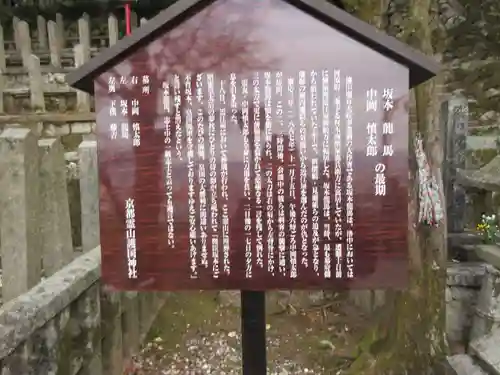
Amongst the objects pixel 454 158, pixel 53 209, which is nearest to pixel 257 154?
pixel 53 209

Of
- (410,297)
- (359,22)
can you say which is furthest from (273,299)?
(359,22)

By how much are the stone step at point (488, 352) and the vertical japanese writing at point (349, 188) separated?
1.35m

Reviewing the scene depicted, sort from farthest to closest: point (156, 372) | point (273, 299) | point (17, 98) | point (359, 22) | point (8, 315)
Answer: point (17, 98) < point (273, 299) < point (156, 372) < point (8, 315) < point (359, 22)

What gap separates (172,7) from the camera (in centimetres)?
213

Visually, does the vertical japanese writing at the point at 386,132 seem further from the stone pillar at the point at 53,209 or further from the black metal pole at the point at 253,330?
the stone pillar at the point at 53,209

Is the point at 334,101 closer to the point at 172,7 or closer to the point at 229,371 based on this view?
the point at 172,7

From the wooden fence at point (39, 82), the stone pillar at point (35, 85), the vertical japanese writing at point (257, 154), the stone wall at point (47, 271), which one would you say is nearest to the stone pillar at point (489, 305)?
the vertical japanese writing at point (257, 154)

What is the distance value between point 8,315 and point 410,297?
86.5 inches

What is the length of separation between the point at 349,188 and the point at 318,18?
0.63m

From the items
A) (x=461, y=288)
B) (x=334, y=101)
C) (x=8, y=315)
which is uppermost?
(x=334, y=101)

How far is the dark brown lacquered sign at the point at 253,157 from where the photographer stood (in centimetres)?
213

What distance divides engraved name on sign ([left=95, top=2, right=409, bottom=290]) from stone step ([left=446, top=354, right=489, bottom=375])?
1345mm

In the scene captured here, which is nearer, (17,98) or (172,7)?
(172,7)

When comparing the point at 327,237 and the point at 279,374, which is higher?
the point at 327,237
